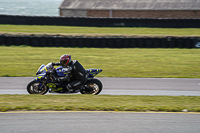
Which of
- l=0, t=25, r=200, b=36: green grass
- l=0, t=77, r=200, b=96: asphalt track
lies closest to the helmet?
l=0, t=77, r=200, b=96: asphalt track

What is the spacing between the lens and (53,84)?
9898 millimetres

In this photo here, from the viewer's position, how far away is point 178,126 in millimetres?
6320

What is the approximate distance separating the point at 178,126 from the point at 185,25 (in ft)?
84.9

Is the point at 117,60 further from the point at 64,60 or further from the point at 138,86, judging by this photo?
the point at 64,60

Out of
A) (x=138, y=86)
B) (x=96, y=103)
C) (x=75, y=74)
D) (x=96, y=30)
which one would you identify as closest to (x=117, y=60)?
(x=138, y=86)

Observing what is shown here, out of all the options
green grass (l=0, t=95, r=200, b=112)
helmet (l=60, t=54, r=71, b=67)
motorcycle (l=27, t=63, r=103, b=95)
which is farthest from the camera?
motorcycle (l=27, t=63, r=103, b=95)

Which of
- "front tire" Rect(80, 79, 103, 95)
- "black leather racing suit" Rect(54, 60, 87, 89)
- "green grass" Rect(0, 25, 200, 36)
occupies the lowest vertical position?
"front tire" Rect(80, 79, 103, 95)

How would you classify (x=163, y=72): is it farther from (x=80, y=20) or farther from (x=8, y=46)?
(x=80, y=20)

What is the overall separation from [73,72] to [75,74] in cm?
9

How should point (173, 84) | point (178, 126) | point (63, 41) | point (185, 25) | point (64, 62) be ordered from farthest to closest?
point (185, 25)
point (63, 41)
point (173, 84)
point (64, 62)
point (178, 126)

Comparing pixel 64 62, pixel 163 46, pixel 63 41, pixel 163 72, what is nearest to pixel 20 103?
pixel 64 62

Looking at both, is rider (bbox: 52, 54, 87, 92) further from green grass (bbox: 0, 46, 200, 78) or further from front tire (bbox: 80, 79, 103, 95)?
green grass (bbox: 0, 46, 200, 78)

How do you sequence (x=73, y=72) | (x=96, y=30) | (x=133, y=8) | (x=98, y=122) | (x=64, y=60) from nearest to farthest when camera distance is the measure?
(x=98, y=122)
(x=64, y=60)
(x=73, y=72)
(x=96, y=30)
(x=133, y=8)

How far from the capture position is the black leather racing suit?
31.9 feet
